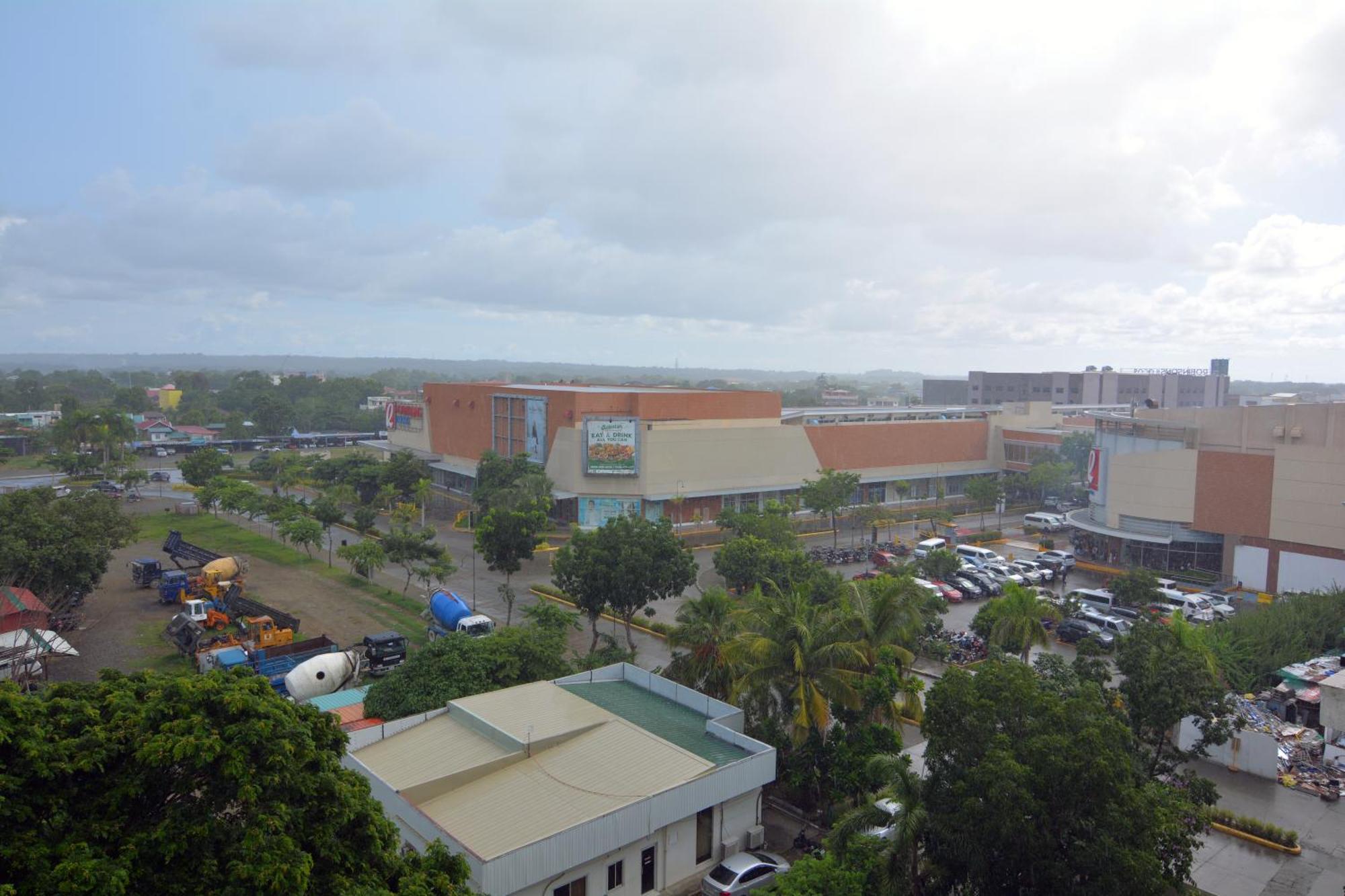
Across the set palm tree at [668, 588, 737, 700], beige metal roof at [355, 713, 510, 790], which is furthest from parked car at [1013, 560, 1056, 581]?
beige metal roof at [355, 713, 510, 790]

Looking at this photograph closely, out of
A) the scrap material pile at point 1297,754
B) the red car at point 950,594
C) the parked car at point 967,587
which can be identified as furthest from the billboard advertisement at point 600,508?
the scrap material pile at point 1297,754

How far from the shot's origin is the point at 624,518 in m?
29.0

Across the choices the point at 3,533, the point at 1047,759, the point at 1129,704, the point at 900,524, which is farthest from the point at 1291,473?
the point at 3,533

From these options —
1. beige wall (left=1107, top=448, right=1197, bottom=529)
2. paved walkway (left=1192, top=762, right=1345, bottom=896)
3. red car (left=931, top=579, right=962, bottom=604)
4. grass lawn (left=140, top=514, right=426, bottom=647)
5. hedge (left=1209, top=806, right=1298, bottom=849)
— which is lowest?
grass lawn (left=140, top=514, right=426, bottom=647)

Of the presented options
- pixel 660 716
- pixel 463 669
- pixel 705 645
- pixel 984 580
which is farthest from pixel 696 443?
pixel 660 716

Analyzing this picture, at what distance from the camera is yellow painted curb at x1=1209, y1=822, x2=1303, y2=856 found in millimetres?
17062

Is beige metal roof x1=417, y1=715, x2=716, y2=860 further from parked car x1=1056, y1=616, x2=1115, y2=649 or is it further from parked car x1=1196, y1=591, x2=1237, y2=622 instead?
parked car x1=1196, y1=591, x2=1237, y2=622

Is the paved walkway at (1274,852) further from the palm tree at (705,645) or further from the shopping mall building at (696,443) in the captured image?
the shopping mall building at (696,443)

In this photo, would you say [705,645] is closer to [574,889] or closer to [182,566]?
[574,889]

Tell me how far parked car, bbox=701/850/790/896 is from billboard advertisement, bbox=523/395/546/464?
3984 centimetres

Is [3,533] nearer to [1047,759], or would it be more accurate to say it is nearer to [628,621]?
[628,621]

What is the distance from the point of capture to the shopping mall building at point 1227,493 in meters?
35.8

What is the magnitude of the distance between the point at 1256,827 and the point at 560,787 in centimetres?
1461

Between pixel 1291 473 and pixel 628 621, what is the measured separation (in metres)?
30.1
